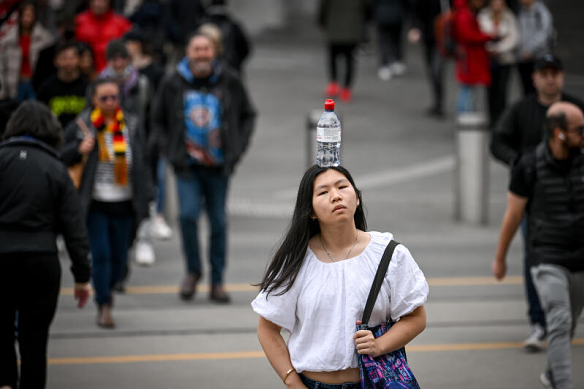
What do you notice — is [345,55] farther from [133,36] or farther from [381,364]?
[381,364]

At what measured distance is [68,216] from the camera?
19.8 feet

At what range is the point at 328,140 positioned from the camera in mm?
4387

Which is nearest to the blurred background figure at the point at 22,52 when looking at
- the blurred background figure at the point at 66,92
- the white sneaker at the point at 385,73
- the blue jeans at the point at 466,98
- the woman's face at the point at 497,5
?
the blurred background figure at the point at 66,92

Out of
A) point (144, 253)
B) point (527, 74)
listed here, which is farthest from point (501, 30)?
point (144, 253)

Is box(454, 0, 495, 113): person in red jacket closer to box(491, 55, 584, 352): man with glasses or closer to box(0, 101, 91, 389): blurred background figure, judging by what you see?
box(491, 55, 584, 352): man with glasses

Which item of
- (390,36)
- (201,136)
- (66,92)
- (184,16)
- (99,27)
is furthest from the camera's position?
(390,36)

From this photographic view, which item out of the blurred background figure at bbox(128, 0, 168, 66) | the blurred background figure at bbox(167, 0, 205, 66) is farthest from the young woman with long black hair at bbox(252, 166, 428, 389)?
the blurred background figure at bbox(167, 0, 205, 66)

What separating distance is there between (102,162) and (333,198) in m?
4.23

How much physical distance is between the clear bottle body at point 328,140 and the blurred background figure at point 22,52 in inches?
277

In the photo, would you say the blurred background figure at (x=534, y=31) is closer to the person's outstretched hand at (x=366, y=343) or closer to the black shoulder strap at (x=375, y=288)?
the black shoulder strap at (x=375, y=288)

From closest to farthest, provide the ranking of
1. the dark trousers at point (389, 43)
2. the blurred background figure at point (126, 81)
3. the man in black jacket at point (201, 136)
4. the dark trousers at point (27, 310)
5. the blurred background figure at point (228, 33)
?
the dark trousers at point (27, 310) → the man in black jacket at point (201, 136) → the blurred background figure at point (126, 81) → the blurred background figure at point (228, 33) → the dark trousers at point (389, 43)

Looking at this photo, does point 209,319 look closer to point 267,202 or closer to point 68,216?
point 68,216

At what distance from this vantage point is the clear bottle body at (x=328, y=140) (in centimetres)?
438

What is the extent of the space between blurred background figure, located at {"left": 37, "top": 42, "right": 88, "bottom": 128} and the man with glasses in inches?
154
